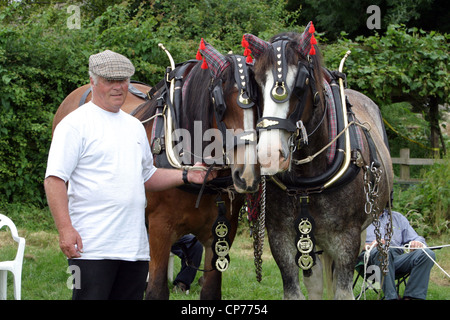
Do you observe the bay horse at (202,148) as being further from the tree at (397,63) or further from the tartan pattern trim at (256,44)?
the tree at (397,63)

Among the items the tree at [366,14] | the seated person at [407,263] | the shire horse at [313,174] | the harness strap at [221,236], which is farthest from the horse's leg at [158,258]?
the tree at [366,14]

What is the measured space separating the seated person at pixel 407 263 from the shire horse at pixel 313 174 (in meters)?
1.53

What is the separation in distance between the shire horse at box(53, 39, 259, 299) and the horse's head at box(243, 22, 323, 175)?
11cm

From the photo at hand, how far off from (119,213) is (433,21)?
35.4 feet

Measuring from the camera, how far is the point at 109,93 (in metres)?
2.85

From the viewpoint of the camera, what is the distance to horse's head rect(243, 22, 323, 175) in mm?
2949

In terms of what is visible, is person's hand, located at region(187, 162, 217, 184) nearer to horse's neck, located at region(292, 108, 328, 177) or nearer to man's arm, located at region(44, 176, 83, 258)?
horse's neck, located at region(292, 108, 328, 177)

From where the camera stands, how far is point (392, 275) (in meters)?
5.11

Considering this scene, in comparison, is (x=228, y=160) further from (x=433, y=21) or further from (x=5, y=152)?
(x=433, y=21)

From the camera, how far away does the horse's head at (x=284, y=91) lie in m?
2.95

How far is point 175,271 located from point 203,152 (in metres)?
2.92

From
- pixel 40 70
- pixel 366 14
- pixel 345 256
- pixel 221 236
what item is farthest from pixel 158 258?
pixel 366 14

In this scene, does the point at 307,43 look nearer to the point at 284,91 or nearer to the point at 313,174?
the point at 284,91
